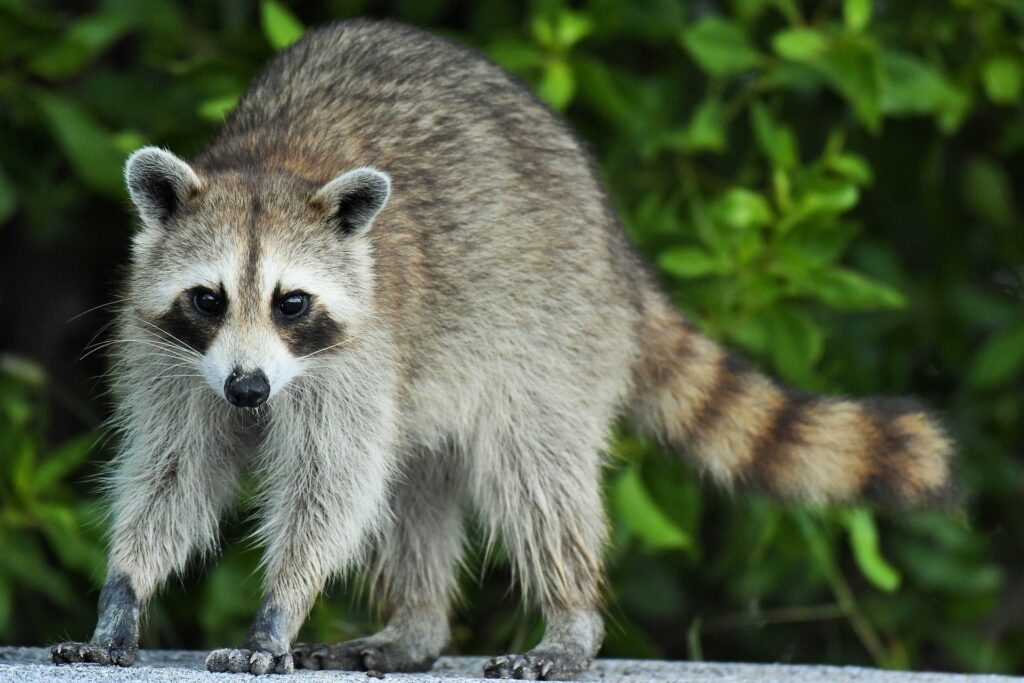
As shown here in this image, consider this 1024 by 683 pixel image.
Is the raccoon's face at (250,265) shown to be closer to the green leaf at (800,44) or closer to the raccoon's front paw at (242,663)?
the raccoon's front paw at (242,663)

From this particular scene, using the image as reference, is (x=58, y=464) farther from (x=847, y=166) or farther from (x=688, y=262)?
(x=847, y=166)

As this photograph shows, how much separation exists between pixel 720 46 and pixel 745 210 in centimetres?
52

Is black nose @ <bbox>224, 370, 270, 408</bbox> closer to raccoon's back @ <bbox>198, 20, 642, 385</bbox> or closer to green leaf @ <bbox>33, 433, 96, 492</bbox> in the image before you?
raccoon's back @ <bbox>198, 20, 642, 385</bbox>

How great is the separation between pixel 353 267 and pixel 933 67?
7.06 ft

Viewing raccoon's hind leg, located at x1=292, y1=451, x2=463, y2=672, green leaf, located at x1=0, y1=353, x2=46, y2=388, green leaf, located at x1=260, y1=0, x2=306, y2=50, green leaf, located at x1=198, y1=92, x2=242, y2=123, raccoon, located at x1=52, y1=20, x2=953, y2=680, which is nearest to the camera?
raccoon, located at x1=52, y1=20, x2=953, y2=680

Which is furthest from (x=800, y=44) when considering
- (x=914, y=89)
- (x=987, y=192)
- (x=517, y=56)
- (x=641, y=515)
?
(x=641, y=515)

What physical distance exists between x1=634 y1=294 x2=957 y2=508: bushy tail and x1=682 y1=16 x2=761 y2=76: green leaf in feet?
2.57

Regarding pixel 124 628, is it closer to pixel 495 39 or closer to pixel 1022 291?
pixel 495 39

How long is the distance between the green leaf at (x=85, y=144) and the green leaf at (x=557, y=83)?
1.26 m

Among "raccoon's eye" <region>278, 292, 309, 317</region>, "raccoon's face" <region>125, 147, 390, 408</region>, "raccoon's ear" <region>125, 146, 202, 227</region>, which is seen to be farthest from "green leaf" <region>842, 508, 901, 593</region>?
"raccoon's ear" <region>125, 146, 202, 227</region>

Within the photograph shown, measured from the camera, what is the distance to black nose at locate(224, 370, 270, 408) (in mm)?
3293

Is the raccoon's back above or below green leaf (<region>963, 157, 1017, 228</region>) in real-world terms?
above

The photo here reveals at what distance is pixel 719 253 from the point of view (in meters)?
4.75

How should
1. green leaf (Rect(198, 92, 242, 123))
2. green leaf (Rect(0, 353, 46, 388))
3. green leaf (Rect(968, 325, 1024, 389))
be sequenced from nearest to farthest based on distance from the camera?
green leaf (Rect(198, 92, 242, 123))
green leaf (Rect(0, 353, 46, 388))
green leaf (Rect(968, 325, 1024, 389))
